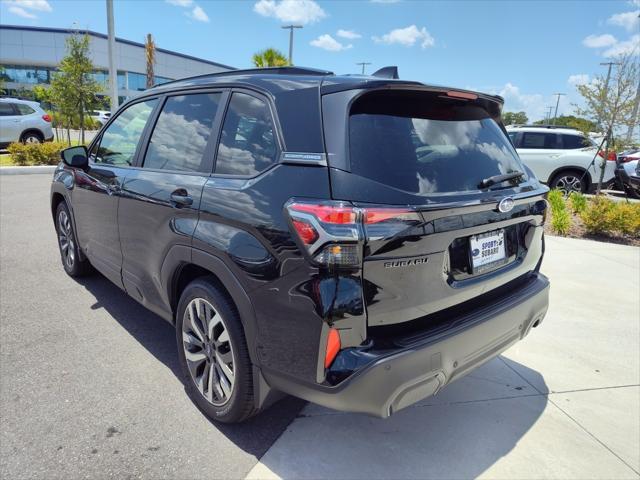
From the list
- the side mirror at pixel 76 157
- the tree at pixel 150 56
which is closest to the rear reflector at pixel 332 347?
the side mirror at pixel 76 157

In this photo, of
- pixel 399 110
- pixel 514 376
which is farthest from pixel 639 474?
pixel 399 110

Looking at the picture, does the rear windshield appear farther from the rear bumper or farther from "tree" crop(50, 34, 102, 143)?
"tree" crop(50, 34, 102, 143)

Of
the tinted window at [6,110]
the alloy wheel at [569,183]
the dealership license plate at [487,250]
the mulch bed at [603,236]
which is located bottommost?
the mulch bed at [603,236]

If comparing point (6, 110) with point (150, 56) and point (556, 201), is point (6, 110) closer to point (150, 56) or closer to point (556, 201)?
point (150, 56)

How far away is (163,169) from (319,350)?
170 cm

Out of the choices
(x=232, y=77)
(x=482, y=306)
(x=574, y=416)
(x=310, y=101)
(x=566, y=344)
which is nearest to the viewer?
(x=310, y=101)

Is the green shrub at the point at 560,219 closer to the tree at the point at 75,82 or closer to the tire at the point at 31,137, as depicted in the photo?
the tree at the point at 75,82

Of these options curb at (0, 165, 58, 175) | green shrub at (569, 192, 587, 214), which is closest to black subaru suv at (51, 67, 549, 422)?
green shrub at (569, 192, 587, 214)

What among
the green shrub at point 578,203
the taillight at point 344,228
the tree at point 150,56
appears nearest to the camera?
the taillight at point 344,228

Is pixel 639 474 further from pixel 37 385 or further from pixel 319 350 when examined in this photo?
pixel 37 385

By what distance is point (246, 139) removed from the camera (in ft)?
7.66

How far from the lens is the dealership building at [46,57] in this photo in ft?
177

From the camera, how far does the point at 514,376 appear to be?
3236 mm

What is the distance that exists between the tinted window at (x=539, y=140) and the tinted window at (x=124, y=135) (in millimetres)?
11365
